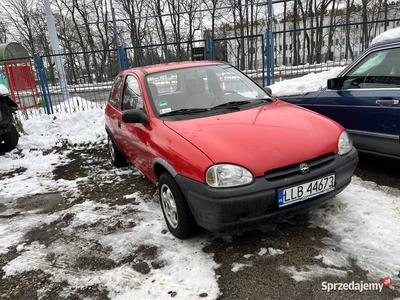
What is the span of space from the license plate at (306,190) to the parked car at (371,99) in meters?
1.41

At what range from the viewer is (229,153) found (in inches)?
97.4

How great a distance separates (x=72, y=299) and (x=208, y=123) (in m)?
1.83

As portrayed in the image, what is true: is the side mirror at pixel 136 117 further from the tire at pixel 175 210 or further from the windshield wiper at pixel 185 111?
the tire at pixel 175 210

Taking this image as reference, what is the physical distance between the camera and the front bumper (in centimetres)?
236

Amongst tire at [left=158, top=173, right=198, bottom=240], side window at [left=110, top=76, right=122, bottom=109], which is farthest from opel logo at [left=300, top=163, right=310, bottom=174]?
side window at [left=110, top=76, right=122, bottom=109]

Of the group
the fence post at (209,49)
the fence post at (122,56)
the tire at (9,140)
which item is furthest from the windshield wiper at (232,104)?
the fence post at (122,56)

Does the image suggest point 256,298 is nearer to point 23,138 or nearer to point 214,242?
point 214,242

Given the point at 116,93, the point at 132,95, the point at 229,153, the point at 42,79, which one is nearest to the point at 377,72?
the point at 229,153

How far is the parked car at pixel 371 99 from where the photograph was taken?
3.51m

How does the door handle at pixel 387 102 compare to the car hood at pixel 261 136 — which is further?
the door handle at pixel 387 102

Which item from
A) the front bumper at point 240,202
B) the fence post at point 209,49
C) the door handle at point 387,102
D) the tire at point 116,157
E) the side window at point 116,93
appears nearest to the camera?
the front bumper at point 240,202

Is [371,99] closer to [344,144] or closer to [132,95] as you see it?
[344,144]

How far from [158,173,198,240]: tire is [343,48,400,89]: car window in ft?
8.96

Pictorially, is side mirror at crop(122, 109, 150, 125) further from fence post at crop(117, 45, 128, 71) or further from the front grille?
fence post at crop(117, 45, 128, 71)
